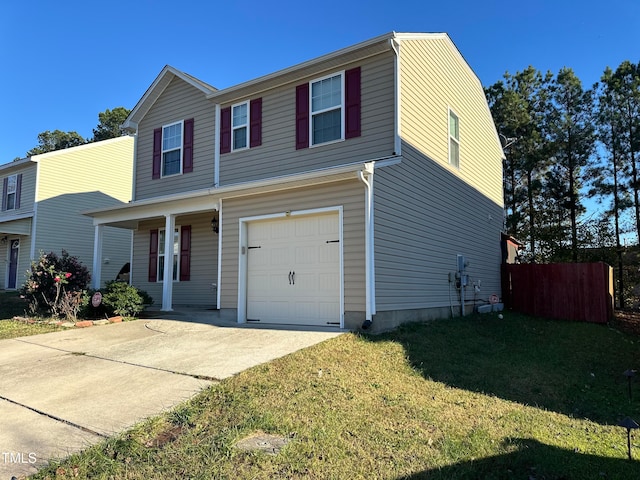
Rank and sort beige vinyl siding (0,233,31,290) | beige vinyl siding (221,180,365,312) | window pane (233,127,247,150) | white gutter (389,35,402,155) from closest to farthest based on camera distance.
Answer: beige vinyl siding (221,180,365,312) < white gutter (389,35,402,155) < window pane (233,127,247,150) < beige vinyl siding (0,233,31,290)

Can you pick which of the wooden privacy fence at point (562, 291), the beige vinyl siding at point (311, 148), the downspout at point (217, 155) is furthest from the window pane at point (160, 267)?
the wooden privacy fence at point (562, 291)

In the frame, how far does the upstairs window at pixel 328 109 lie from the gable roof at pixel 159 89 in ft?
10.2

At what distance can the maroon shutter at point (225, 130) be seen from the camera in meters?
11.2

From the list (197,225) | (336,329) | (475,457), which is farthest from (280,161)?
(475,457)

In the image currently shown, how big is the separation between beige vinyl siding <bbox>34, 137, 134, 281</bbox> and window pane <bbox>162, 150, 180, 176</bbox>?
254 inches

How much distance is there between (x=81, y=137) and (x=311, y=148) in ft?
119

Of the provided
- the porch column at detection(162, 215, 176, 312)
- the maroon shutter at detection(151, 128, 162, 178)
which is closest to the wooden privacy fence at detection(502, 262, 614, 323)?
the porch column at detection(162, 215, 176, 312)

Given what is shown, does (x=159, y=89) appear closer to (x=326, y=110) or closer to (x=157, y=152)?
(x=157, y=152)

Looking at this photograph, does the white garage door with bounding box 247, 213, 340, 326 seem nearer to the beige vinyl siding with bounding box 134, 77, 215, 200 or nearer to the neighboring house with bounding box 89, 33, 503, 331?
the neighboring house with bounding box 89, 33, 503, 331

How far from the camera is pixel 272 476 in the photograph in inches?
120

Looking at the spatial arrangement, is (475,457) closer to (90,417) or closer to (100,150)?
(90,417)

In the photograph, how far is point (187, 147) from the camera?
1212 cm

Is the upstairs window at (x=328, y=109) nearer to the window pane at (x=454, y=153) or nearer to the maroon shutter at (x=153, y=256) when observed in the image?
the window pane at (x=454, y=153)

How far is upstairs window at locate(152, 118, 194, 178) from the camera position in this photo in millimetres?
12109
